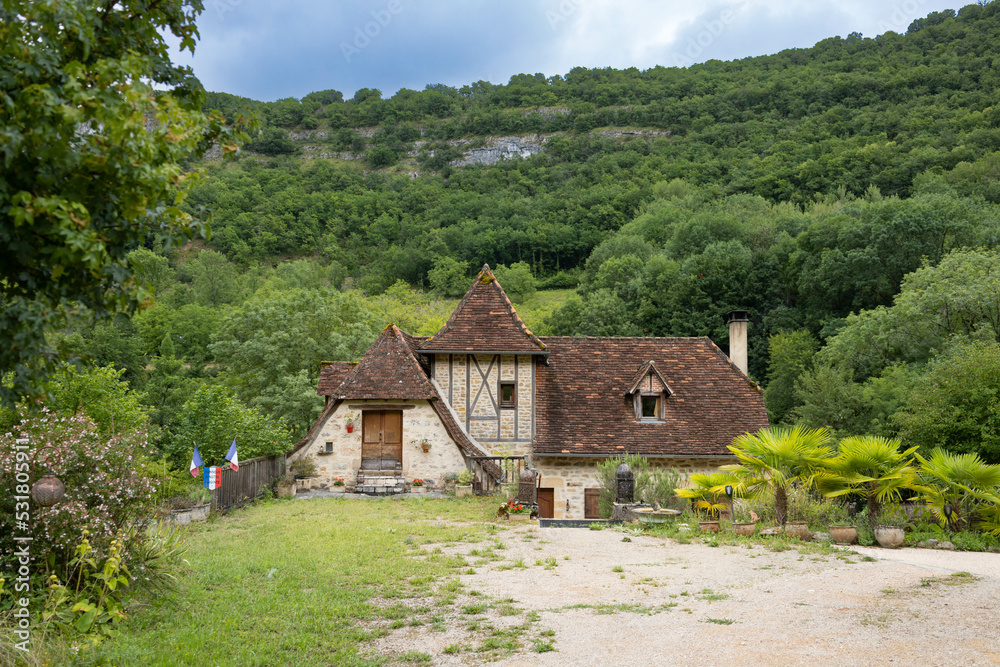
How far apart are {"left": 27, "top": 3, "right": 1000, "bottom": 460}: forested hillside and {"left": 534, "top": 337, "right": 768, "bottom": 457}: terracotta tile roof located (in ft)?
16.1

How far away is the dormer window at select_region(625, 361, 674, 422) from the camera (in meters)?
21.0

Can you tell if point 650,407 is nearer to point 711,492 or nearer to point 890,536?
point 711,492

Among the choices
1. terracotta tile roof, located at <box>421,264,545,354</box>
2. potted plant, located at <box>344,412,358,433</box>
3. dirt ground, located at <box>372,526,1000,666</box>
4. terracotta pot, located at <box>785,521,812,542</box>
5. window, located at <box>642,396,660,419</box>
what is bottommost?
dirt ground, located at <box>372,526,1000,666</box>

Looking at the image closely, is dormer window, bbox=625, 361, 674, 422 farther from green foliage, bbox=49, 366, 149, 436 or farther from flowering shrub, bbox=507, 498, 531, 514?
green foliage, bbox=49, 366, 149, 436

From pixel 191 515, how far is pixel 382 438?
22.3 ft

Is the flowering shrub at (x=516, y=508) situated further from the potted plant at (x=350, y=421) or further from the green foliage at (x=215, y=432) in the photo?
the green foliage at (x=215, y=432)

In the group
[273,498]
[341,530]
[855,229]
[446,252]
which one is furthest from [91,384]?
[446,252]

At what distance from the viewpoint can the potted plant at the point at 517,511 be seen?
14414mm

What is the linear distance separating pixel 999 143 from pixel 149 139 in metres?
63.1

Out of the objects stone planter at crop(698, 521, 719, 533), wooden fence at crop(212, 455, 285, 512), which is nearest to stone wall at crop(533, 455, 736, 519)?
wooden fence at crop(212, 455, 285, 512)

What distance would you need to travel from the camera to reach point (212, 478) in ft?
47.8

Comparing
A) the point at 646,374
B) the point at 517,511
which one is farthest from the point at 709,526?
the point at 646,374

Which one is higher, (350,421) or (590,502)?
(350,421)

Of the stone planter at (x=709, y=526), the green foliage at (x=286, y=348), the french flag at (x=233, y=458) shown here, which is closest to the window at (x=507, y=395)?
the french flag at (x=233, y=458)
